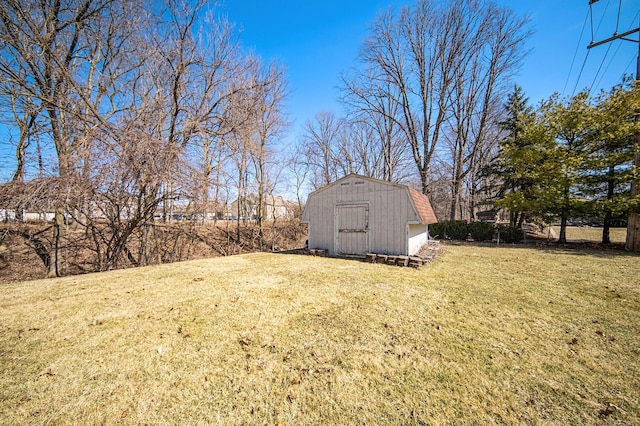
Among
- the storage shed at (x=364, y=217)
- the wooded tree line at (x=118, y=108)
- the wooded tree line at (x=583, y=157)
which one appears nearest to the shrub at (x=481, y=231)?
the wooded tree line at (x=583, y=157)

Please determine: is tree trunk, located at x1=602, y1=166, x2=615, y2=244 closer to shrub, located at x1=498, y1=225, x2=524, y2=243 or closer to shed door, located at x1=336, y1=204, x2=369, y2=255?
shrub, located at x1=498, y1=225, x2=524, y2=243

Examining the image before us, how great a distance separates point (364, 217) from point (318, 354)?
6.22 m

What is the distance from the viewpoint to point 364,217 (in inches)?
337

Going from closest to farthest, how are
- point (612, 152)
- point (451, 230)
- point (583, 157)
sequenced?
point (583, 157)
point (612, 152)
point (451, 230)

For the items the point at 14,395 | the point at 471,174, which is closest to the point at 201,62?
the point at 14,395

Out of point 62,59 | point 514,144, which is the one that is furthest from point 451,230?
point 62,59

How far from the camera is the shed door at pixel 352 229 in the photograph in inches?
337

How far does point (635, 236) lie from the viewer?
9961mm

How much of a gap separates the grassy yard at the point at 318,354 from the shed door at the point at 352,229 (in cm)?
347

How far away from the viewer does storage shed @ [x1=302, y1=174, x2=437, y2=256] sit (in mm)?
7844

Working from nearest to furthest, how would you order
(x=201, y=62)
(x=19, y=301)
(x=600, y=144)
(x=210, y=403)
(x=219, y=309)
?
(x=210, y=403) → (x=219, y=309) → (x=19, y=301) → (x=201, y=62) → (x=600, y=144)

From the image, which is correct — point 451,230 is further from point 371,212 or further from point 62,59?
point 62,59

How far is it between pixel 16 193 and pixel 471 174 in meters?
27.3

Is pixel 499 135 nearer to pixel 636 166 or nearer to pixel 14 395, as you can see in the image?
pixel 636 166
